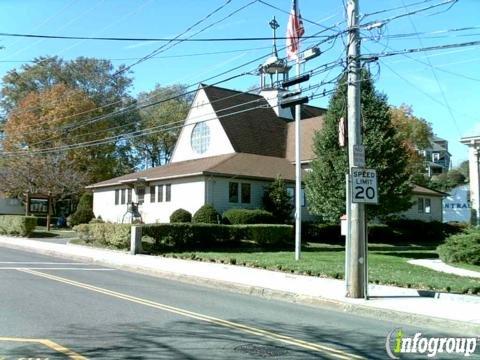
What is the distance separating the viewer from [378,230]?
36000 mm

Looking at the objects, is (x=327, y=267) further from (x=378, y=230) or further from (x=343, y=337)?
(x=378, y=230)

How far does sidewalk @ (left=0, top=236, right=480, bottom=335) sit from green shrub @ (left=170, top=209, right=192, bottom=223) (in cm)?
932

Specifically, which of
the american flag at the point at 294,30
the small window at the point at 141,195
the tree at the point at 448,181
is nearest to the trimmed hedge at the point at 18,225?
the small window at the point at 141,195

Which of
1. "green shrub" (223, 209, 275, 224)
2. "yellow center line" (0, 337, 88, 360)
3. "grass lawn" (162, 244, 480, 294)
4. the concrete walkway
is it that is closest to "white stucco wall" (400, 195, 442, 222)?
"green shrub" (223, 209, 275, 224)

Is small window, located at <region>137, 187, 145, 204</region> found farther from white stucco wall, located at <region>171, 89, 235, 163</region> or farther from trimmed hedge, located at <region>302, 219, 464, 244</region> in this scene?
trimmed hedge, located at <region>302, 219, 464, 244</region>

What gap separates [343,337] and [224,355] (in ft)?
7.89

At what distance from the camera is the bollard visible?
2389 centimetres

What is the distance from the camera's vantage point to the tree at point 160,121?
212ft

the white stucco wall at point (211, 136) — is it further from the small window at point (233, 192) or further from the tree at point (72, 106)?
the tree at point (72, 106)

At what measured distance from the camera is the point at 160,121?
65.0m

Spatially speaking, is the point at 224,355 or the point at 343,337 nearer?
the point at 224,355

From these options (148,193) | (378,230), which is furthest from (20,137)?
(378,230)

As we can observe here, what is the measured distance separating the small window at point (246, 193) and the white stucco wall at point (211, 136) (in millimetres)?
3755

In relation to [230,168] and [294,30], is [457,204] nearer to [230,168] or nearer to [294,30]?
[230,168]
